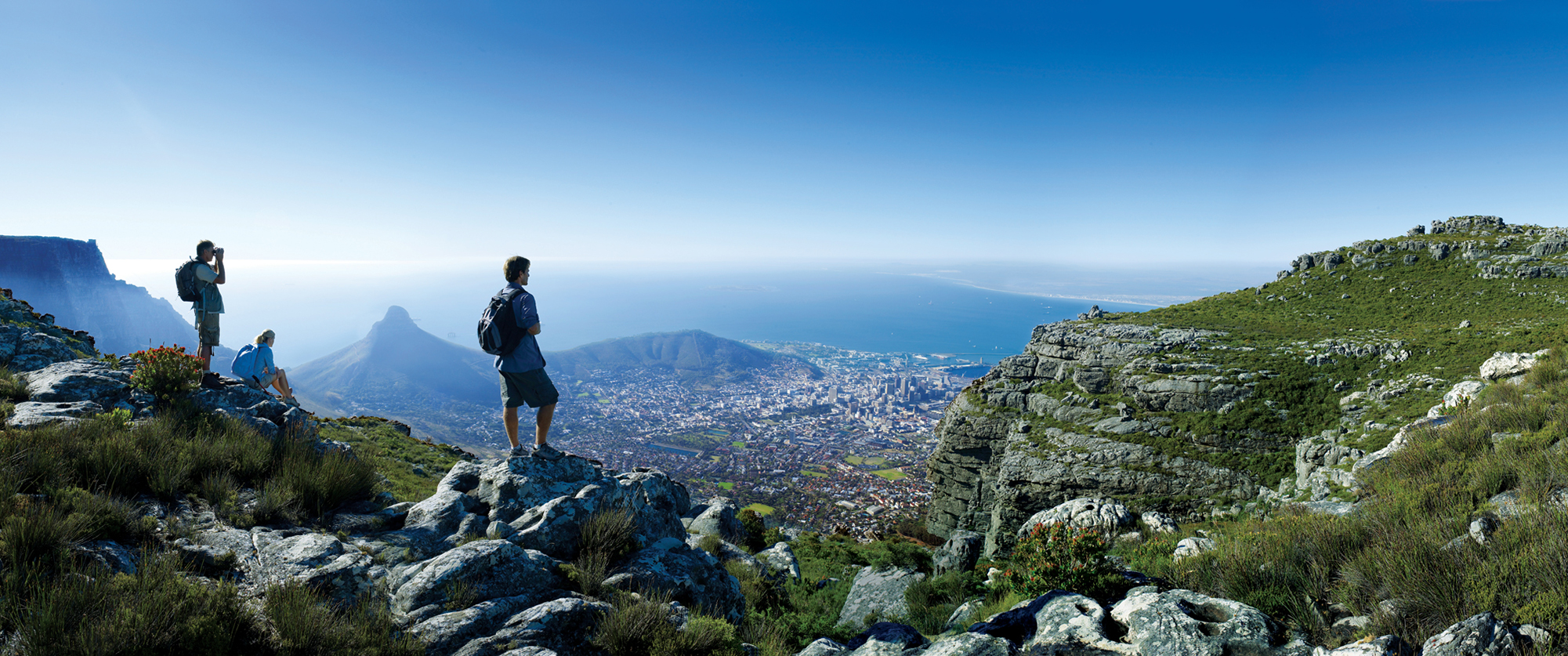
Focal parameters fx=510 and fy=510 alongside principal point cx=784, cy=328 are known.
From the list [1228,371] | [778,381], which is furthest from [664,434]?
[1228,371]

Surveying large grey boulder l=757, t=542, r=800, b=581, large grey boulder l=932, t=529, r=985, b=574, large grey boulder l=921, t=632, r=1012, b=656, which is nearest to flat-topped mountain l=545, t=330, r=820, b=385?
large grey boulder l=757, t=542, r=800, b=581

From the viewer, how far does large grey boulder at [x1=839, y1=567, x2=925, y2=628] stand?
900cm

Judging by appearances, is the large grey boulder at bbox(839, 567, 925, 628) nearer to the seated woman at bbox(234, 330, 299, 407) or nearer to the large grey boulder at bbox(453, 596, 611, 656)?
the large grey boulder at bbox(453, 596, 611, 656)

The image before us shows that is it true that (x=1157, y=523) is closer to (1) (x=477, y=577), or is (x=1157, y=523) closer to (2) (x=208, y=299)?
(1) (x=477, y=577)

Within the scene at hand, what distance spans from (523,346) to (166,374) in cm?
530

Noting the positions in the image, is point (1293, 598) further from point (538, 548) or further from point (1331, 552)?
point (538, 548)

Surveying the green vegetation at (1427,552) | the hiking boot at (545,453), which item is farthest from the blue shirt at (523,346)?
the green vegetation at (1427,552)

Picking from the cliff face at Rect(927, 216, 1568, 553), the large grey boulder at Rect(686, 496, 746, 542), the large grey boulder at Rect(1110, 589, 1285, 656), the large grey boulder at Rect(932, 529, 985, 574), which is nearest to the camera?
the large grey boulder at Rect(1110, 589, 1285, 656)

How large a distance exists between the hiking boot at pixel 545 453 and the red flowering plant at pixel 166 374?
16.3 ft

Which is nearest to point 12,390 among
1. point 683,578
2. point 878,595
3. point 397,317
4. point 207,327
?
point 207,327

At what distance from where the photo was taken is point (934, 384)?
328ft

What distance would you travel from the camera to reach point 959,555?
11484 millimetres

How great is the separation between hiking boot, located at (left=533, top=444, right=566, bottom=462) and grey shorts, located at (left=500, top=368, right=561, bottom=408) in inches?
34.1

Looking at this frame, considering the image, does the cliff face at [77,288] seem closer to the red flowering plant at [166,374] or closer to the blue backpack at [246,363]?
the blue backpack at [246,363]
